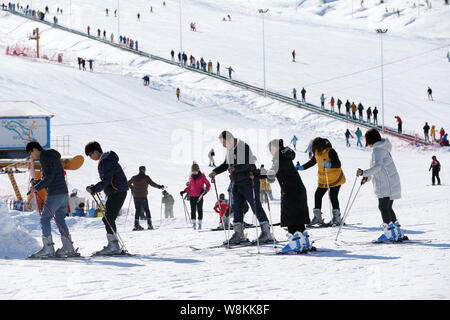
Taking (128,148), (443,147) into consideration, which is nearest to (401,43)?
(443,147)

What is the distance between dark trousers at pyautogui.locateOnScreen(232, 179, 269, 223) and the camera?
777 cm

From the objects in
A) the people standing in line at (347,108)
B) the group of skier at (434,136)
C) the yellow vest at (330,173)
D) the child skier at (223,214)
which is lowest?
the child skier at (223,214)

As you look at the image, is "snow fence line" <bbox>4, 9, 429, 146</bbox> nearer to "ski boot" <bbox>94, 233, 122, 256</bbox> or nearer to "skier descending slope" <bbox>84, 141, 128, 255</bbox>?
"ski boot" <bbox>94, 233, 122, 256</bbox>

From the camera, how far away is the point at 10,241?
26.4 feet

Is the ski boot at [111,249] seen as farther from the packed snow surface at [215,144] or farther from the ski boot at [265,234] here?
the ski boot at [265,234]

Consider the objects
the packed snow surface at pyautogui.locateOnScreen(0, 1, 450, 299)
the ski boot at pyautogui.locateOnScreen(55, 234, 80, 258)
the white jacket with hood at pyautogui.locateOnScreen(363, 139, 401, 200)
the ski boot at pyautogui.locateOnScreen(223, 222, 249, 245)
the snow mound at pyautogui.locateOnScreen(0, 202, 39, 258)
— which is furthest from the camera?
the ski boot at pyautogui.locateOnScreen(223, 222, 249, 245)

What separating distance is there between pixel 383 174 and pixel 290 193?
1160 mm

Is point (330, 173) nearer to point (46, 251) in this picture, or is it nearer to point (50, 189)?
point (50, 189)

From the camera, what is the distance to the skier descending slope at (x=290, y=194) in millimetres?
6730

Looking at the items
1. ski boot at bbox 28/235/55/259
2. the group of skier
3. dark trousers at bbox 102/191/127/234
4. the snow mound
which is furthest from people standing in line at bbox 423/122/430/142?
ski boot at bbox 28/235/55/259

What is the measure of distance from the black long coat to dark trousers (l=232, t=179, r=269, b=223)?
972 mm

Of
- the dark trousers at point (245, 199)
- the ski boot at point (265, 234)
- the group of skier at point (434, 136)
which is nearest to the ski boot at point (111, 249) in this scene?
the dark trousers at point (245, 199)

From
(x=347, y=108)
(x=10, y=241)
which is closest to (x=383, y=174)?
(x=10, y=241)
